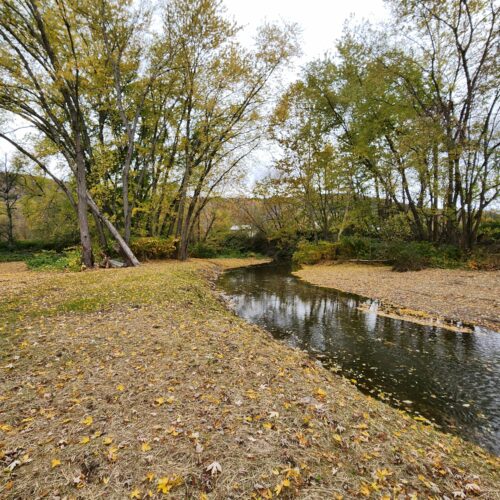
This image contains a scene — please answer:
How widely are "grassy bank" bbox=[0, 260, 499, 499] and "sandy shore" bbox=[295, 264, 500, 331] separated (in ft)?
18.0

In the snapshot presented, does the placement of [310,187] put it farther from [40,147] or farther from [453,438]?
[453,438]

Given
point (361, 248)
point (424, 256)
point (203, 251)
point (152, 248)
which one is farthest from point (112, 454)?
point (203, 251)

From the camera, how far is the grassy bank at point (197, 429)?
2412mm

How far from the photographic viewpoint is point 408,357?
595 centimetres

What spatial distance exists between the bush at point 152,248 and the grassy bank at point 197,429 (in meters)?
15.2

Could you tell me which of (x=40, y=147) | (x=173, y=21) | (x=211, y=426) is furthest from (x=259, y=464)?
(x=40, y=147)

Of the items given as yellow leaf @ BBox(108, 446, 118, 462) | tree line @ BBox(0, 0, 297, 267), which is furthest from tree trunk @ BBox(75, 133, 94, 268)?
yellow leaf @ BBox(108, 446, 118, 462)

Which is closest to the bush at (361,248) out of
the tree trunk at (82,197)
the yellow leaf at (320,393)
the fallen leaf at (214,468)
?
the yellow leaf at (320,393)

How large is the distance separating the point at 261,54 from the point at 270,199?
1417 centimetres

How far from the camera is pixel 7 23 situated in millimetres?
12633

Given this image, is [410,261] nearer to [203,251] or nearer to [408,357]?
[408,357]

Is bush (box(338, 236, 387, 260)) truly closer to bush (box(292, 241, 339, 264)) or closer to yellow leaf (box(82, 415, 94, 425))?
bush (box(292, 241, 339, 264))

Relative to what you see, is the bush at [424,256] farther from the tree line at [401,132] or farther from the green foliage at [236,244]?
the green foliage at [236,244]

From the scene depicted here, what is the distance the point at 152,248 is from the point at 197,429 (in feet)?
63.0
